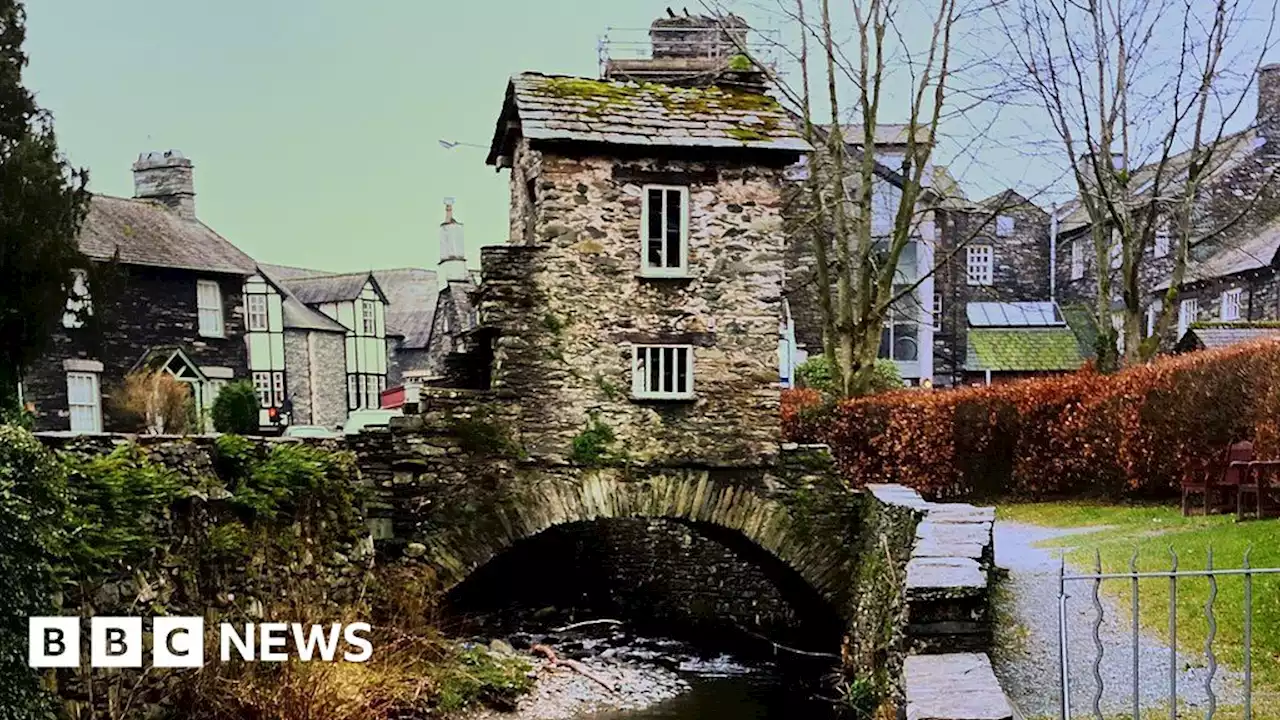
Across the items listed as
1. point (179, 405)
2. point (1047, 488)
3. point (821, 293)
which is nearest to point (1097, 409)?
point (1047, 488)

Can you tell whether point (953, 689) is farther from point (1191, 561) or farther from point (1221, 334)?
point (1221, 334)

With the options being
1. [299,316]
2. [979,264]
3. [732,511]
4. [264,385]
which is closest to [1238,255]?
[979,264]

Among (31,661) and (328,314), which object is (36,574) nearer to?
(31,661)

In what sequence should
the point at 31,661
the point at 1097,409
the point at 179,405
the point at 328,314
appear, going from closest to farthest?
the point at 31,661 → the point at 1097,409 → the point at 179,405 → the point at 328,314

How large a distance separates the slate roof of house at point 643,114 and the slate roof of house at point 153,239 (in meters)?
13.0

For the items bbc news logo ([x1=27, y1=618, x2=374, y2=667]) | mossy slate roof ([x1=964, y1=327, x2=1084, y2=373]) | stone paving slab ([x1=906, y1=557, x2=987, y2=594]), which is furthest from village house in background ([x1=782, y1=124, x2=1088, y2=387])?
stone paving slab ([x1=906, y1=557, x2=987, y2=594])

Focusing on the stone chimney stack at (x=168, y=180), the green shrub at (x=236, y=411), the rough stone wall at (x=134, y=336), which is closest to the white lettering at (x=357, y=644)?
the rough stone wall at (x=134, y=336)

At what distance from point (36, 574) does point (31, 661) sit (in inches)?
21.9

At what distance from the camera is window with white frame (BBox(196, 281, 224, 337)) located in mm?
23980

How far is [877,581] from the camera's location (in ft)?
30.0

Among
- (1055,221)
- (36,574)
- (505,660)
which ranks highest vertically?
(1055,221)

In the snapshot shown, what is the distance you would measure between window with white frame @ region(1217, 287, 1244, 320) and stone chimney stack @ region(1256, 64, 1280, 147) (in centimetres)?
422

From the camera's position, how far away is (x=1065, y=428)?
13.0 m

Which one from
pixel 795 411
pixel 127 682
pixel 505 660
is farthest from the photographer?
pixel 795 411
